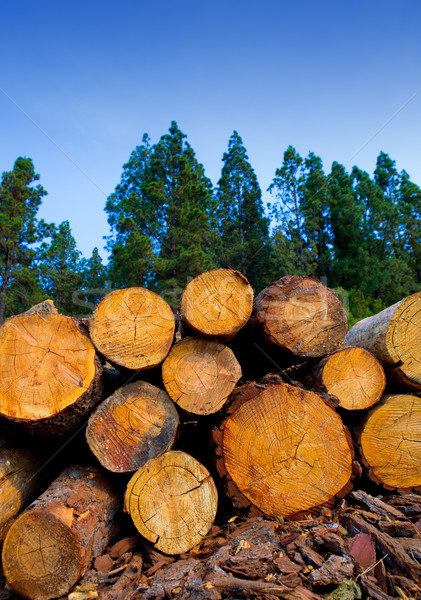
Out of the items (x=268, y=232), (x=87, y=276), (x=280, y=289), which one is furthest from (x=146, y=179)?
(x=280, y=289)

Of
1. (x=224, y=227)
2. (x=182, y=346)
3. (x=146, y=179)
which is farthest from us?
(x=224, y=227)

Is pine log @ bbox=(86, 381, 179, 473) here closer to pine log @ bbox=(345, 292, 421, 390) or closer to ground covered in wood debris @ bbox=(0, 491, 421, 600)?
ground covered in wood debris @ bbox=(0, 491, 421, 600)

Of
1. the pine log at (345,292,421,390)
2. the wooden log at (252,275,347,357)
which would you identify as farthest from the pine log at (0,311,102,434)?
the pine log at (345,292,421,390)

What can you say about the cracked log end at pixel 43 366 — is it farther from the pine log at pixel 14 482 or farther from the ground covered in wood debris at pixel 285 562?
the ground covered in wood debris at pixel 285 562

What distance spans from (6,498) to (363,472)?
7.61 feet

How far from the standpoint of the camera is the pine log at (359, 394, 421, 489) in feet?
8.04

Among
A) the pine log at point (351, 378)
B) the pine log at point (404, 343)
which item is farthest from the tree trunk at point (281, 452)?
the pine log at point (404, 343)

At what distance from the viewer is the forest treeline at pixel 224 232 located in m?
14.0

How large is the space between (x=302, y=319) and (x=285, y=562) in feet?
4.67

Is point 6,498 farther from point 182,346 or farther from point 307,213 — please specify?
point 307,213

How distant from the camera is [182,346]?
2.36m

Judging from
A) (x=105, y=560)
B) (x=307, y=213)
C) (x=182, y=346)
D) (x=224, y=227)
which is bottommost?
(x=105, y=560)

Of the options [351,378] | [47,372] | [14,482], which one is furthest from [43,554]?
[351,378]

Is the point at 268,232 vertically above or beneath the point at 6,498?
above
